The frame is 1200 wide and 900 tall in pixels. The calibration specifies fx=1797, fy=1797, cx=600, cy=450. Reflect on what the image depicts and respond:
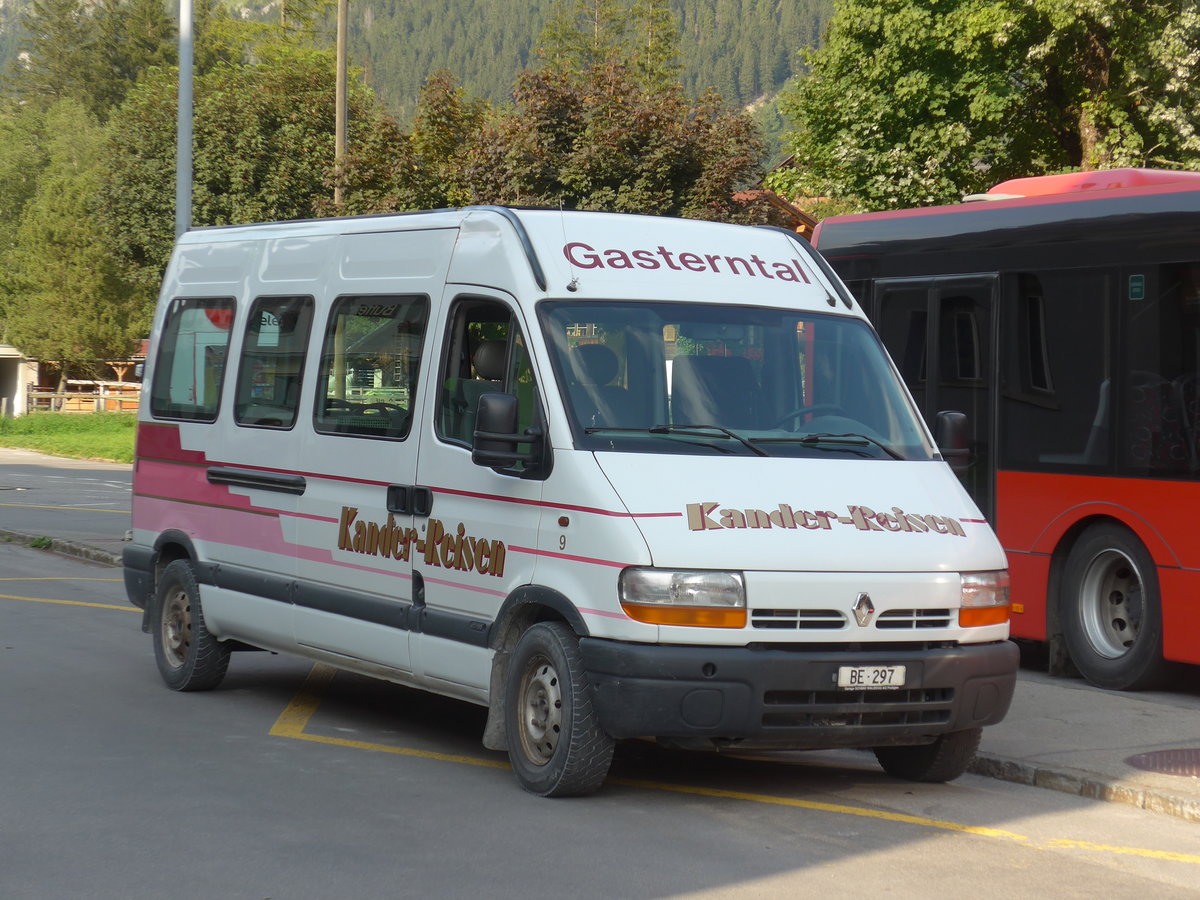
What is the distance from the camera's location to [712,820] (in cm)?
728

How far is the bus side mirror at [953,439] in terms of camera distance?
27.6ft

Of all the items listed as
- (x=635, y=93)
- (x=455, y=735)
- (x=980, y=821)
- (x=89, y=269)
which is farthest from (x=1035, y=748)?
(x=89, y=269)

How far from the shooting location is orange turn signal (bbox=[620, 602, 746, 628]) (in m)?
7.12

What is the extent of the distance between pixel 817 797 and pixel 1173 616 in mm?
3945

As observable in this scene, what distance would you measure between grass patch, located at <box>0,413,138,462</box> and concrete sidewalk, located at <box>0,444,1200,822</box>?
35.7 m

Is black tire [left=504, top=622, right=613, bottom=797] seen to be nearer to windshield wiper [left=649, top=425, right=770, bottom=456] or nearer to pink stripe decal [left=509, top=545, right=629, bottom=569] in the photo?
pink stripe decal [left=509, top=545, right=629, bottom=569]

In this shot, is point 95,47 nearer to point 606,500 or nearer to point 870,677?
point 606,500

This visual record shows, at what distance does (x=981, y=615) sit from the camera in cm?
761

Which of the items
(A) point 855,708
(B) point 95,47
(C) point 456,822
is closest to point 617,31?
(B) point 95,47

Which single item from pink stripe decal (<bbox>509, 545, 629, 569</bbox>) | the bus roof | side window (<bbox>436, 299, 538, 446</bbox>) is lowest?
pink stripe decal (<bbox>509, 545, 629, 569</bbox>)

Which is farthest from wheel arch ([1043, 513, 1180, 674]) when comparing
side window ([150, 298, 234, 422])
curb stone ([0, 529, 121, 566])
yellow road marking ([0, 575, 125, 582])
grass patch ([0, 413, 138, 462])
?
grass patch ([0, 413, 138, 462])

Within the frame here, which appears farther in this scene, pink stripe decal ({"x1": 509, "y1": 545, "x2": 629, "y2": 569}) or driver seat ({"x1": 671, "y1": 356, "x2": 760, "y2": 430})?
driver seat ({"x1": 671, "y1": 356, "x2": 760, "y2": 430})

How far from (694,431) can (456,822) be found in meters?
1.95

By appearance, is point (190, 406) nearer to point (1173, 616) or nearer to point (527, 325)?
point (527, 325)
